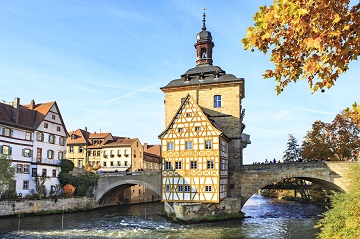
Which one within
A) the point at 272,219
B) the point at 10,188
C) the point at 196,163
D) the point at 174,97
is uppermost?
the point at 174,97

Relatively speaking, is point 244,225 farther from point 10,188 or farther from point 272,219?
point 10,188

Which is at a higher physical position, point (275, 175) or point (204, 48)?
point (204, 48)

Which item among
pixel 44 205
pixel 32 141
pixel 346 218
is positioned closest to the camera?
pixel 346 218

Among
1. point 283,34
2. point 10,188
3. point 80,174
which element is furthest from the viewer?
point 80,174

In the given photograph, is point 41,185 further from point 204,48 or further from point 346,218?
point 346,218

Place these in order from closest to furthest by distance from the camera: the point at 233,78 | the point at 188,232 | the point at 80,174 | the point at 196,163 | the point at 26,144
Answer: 1. the point at 188,232
2. the point at 196,163
3. the point at 233,78
4. the point at 26,144
5. the point at 80,174

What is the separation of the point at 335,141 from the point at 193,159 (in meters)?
20.9

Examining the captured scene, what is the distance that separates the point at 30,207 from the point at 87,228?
10324 mm

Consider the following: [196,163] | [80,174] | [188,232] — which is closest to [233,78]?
[196,163]

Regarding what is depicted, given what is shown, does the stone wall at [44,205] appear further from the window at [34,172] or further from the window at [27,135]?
the window at [27,135]

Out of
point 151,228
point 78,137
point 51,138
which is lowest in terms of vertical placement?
point 151,228

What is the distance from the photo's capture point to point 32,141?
39094 millimetres

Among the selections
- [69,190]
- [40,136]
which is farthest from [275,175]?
[40,136]

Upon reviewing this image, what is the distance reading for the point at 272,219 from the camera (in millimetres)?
31297
